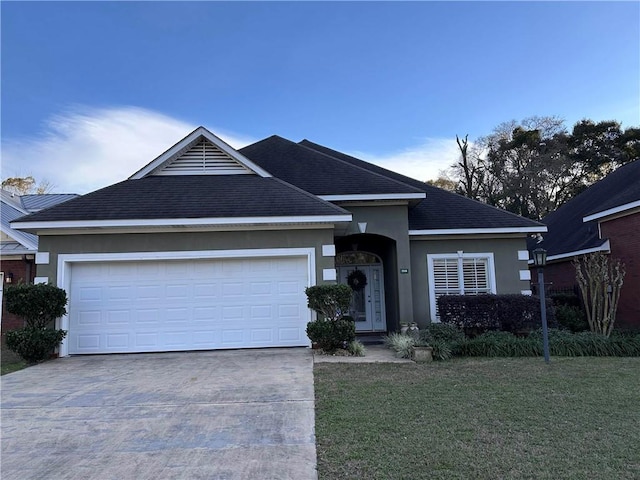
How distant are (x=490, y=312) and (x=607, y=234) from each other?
669cm

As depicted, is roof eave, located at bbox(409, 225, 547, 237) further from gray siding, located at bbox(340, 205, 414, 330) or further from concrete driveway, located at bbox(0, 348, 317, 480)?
concrete driveway, located at bbox(0, 348, 317, 480)

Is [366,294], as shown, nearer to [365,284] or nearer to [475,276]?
[365,284]

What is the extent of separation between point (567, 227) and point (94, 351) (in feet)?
58.5

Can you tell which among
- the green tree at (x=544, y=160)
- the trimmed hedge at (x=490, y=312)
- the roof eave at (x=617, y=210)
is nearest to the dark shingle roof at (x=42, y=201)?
the trimmed hedge at (x=490, y=312)

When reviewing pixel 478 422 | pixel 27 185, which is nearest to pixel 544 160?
pixel 478 422

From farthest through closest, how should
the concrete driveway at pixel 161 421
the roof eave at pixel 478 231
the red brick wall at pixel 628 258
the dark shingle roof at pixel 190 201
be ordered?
the red brick wall at pixel 628 258
the roof eave at pixel 478 231
the dark shingle roof at pixel 190 201
the concrete driveway at pixel 161 421

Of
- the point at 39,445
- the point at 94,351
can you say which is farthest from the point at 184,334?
the point at 39,445

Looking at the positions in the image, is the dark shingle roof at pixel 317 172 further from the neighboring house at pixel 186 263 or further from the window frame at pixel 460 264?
the window frame at pixel 460 264

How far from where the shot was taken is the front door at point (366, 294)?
46.1 ft

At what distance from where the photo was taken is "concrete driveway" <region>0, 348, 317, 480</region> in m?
3.85

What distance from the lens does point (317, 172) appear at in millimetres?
13375

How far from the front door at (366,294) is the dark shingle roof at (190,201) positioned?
3.97 m

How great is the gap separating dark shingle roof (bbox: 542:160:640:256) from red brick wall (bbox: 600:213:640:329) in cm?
55

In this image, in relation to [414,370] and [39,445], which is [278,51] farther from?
[39,445]
